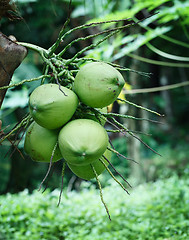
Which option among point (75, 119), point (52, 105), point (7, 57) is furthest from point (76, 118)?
point (7, 57)

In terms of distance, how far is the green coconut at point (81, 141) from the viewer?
886 mm

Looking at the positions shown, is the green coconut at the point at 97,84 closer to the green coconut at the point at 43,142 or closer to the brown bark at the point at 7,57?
the green coconut at the point at 43,142

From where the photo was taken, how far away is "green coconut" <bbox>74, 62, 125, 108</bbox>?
0.93 meters

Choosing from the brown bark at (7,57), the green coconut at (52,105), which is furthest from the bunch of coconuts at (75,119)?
the brown bark at (7,57)

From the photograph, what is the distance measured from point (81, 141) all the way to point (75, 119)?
5.1 inches

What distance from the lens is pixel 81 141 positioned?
0.89 m

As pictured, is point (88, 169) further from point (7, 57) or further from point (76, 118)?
point (7, 57)

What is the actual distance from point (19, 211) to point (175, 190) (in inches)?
56.6

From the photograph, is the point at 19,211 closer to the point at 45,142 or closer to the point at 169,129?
the point at 45,142

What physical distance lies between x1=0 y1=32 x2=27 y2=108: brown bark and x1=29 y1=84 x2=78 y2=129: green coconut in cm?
19

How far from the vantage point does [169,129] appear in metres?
9.94

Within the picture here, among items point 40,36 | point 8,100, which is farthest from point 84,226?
point 40,36

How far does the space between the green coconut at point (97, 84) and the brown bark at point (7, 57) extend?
0.94 feet

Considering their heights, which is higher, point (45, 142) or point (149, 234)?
point (45, 142)
